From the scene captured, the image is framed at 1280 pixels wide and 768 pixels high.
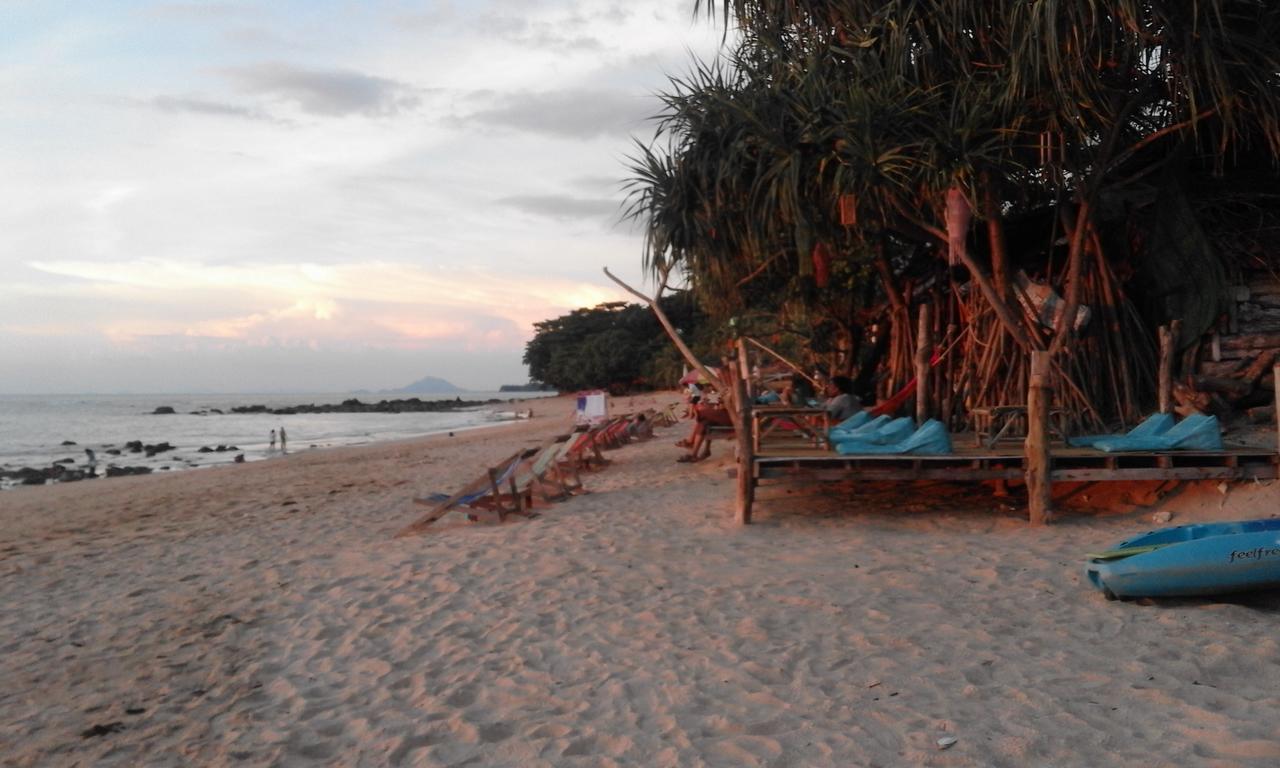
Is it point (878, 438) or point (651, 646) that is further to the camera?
point (878, 438)

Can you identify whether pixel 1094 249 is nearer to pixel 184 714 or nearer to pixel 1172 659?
pixel 1172 659

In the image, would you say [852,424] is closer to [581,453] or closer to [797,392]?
[797,392]

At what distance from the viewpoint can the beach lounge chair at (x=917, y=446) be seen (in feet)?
24.5

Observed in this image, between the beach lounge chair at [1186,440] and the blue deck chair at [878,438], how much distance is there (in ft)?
5.23

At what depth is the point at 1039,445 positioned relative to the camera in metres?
7.15

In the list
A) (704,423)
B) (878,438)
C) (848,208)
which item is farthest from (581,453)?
(878,438)

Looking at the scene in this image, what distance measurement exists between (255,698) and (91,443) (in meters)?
30.3

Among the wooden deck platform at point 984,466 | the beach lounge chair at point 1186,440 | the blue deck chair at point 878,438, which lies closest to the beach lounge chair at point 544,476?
the wooden deck platform at point 984,466

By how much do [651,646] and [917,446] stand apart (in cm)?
369

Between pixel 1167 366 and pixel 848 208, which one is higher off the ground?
pixel 848 208

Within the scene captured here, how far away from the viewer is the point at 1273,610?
189 inches

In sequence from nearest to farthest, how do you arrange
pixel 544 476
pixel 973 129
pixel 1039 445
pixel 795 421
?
pixel 1039 445
pixel 973 129
pixel 795 421
pixel 544 476

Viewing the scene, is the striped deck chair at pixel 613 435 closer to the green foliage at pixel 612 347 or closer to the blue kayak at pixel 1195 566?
the blue kayak at pixel 1195 566

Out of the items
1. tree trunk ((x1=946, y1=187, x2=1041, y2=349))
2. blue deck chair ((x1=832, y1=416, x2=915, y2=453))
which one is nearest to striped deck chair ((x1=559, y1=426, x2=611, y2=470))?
blue deck chair ((x1=832, y1=416, x2=915, y2=453))
